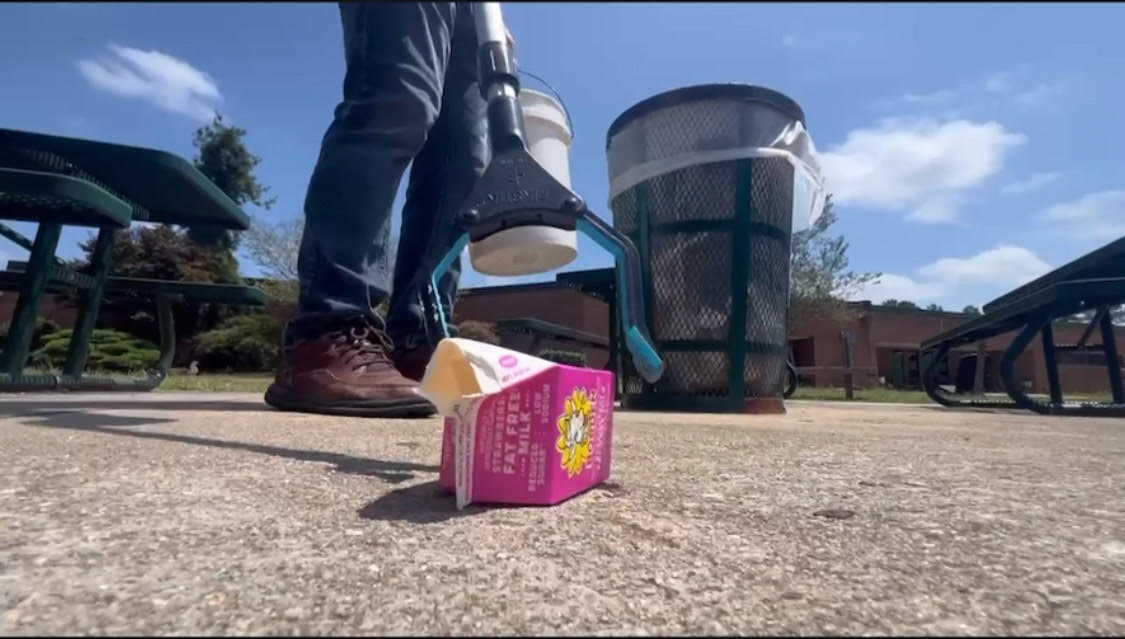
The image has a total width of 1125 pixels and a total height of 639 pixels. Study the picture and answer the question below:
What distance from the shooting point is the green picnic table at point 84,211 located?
2.19 meters

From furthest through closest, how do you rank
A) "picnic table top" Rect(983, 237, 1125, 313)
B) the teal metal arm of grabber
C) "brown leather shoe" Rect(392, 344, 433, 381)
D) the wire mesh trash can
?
"picnic table top" Rect(983, 237, 1125, 313) → the wire mesh trash can → "brown leather shoe" Rect(392, 344, 433, 381) → the teal metal arm of grabber

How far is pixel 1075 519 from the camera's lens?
713 millimetres

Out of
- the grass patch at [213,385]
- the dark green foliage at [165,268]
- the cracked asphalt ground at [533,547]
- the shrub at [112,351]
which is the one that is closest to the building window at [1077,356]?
the cracked asphalt ground at [533,547]

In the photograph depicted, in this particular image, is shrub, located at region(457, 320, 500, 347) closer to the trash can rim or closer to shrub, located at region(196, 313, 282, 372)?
shrub, located at region(196, 313, 282, 372)

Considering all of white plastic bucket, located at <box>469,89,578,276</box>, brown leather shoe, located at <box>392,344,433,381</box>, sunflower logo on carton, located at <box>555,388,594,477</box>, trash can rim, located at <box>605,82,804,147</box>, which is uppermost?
trash can rim, located at <box>605,82,804,147</box>

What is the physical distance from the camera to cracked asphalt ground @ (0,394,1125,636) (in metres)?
0.43

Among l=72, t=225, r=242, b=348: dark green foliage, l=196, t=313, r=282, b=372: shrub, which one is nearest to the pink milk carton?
l=196, t=313, r=282, b=372: shrub

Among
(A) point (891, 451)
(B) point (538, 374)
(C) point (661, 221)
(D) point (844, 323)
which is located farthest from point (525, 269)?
(D) point (844, 323)

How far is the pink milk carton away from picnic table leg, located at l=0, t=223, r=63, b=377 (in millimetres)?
2743

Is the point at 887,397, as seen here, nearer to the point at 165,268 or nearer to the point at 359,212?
the point at 359,212

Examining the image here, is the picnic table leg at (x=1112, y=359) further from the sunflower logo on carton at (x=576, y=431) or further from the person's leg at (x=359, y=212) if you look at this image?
the sunflower logo on carton at (x=576, y=431)

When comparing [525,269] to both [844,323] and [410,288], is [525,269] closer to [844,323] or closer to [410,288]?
[410,288]

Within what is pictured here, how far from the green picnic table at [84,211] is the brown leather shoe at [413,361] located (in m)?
1.22

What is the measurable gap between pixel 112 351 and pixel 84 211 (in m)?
11.0
